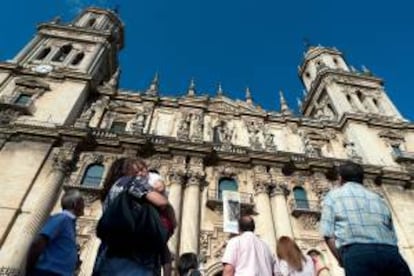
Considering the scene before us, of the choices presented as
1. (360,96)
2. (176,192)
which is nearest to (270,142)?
(176,192)

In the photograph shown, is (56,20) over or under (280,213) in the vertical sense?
over

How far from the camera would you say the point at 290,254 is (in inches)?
227

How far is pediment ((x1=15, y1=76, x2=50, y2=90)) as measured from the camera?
20.3 metres

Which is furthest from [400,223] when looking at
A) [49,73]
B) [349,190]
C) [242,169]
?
[49,73]

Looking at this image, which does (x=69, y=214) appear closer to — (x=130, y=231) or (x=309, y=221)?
(x=130, y=231)

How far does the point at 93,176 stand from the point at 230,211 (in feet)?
23.6

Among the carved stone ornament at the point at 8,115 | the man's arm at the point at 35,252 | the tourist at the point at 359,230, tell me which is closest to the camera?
the tourist at the point at 359,230

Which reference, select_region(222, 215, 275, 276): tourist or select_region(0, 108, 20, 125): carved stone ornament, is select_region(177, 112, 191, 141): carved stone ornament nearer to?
select_region(0, 108, 20, 125): carved stone ornament

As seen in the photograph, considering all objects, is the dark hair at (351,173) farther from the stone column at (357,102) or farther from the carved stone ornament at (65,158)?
the stone column at (357,102)

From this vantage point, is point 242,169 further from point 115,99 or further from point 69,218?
point 69,218

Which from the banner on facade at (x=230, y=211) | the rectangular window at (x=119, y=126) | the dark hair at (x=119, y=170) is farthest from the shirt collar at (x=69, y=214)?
the rectangular window at (x=119, y=126)

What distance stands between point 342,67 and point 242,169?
1878cm

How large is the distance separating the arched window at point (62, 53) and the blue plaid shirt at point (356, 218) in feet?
79.9

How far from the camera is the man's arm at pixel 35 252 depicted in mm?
3713
